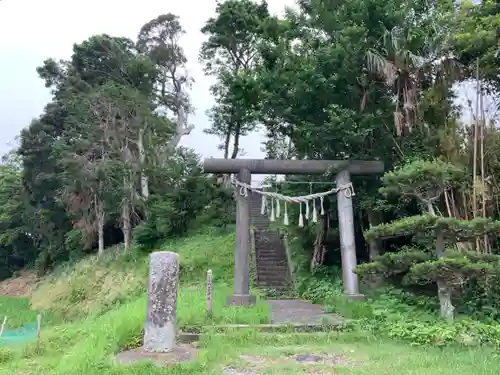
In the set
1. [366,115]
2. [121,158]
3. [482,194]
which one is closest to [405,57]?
[366,115]

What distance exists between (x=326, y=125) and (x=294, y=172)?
1355mm

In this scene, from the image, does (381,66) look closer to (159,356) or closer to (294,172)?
(294,172)

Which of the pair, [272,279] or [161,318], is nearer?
[161,318]

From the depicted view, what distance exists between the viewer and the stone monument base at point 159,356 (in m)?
6.03

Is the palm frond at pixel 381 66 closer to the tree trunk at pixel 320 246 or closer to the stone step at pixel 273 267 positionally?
the tree trunk at pixel 320 246

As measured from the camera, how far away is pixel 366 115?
35.6ft

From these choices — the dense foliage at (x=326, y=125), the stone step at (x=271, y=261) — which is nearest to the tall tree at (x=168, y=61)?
the dense foliage at (x=326, y=125)

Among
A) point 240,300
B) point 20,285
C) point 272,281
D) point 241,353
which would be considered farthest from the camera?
point 20,285

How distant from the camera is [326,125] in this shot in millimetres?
10836

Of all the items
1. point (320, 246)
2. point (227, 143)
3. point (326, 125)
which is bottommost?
point (320, 246)

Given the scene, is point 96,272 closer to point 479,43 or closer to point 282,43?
point 282,43

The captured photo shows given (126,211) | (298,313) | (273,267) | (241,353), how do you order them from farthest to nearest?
(126,211) < (273,267) < (298,313) < (241,353)

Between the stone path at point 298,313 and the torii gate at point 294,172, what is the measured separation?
945 mm

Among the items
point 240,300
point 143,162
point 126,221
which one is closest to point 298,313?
point 240,300
